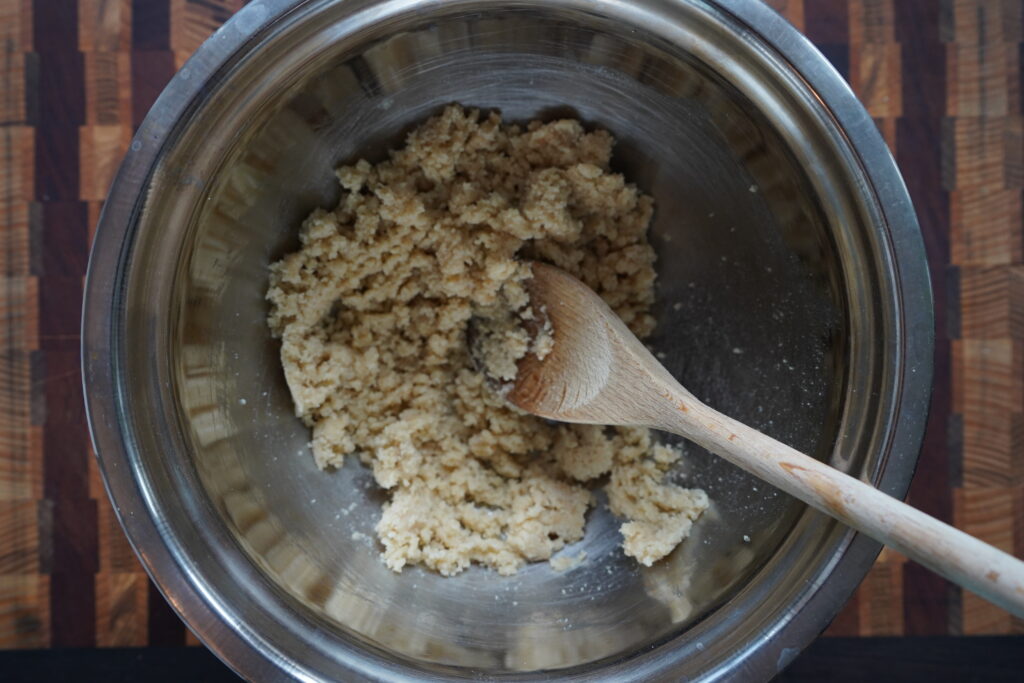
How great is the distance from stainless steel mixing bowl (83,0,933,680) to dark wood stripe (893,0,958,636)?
444 mm

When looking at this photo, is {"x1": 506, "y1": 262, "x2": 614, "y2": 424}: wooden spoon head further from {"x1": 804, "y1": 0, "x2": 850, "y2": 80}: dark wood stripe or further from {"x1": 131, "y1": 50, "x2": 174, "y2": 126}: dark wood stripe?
{"x1": 131, "y1": 50, "x2": 174, "y2": 126}: dark wood stripe

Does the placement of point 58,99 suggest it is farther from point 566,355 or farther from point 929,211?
point 929,211

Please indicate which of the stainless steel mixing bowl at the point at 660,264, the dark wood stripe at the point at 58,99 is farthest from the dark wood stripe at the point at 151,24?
the stainless steel mixing bowl at the point at 660,264

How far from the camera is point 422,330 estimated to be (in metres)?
1.37

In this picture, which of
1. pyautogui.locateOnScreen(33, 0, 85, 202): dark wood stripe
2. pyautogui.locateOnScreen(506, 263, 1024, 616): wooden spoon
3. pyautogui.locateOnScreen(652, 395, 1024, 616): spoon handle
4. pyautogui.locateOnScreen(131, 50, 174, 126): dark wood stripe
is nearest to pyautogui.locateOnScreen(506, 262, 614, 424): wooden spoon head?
pyautogui.locateOnScreen(506, 263, 1024, 616): wooden spoon

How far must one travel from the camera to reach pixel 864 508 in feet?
2.90

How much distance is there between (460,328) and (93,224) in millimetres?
717

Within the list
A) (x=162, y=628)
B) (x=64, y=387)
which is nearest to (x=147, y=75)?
(x=64, y=387)

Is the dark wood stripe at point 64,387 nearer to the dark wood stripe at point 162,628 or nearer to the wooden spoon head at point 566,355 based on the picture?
the dark wood stripe at point 162,628

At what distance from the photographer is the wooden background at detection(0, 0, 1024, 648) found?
1.45 metres

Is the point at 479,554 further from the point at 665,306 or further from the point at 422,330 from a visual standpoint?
the point at 665,306

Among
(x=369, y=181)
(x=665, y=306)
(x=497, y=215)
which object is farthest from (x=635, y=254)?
(x=369, y=181)

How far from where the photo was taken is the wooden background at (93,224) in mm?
1451

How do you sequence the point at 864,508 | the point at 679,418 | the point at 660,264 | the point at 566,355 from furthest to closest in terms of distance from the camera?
the point at 660,264, the point at 566,355, the point at 679,418, the point at 864,508
